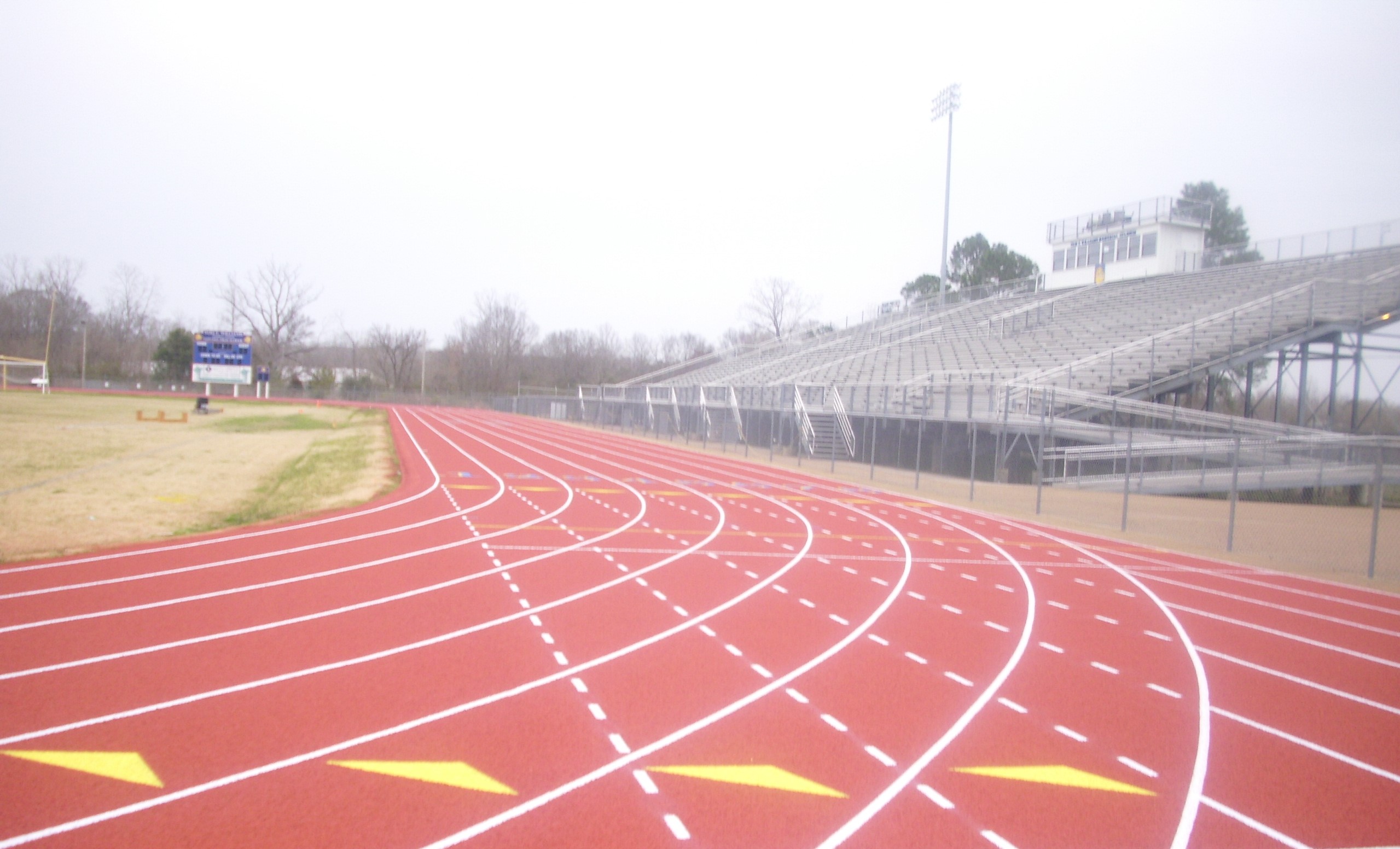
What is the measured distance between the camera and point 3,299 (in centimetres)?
8800

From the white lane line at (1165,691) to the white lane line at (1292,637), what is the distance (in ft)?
8.87

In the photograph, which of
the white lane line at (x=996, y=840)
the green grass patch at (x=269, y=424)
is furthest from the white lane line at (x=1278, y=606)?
the green grass patch at (x=269, y=424)

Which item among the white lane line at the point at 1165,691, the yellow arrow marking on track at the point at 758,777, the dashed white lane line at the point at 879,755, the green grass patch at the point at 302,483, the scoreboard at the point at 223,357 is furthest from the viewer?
the scoreboard at the point at 223,357

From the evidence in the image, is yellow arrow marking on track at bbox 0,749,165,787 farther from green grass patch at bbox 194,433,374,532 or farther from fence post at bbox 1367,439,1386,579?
fence post at bbox 1367,439,1386,579

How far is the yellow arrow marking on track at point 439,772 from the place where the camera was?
477cm

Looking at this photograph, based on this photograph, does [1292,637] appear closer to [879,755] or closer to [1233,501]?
[1233,501]

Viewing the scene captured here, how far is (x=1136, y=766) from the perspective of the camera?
17.6ft

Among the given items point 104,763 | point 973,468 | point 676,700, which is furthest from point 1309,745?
point 973,468

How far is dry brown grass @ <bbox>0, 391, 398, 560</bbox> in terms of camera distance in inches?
519

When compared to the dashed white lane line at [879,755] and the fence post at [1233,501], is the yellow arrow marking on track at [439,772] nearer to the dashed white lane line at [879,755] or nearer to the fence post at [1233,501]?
the dashed white lane line at [879,755]

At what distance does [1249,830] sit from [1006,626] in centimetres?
406

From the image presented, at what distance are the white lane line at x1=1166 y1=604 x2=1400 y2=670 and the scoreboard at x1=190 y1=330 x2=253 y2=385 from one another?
64987 millimetres

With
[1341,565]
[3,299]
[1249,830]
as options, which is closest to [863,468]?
[1341,565]

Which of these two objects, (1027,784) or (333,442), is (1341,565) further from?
(333,442)
